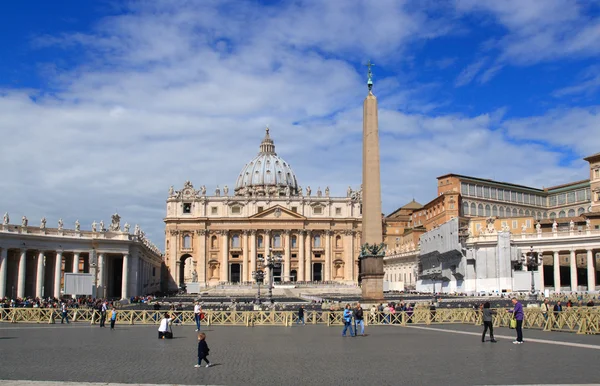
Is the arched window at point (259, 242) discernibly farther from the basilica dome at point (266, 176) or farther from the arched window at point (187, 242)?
the basilica dome at point (266, 176)

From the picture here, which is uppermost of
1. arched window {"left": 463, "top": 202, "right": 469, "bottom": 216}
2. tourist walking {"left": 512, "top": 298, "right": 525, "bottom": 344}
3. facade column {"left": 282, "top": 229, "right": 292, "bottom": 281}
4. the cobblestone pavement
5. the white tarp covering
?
arched window {"left": 463, "top": 202, "right": 469, "bottom": 216}

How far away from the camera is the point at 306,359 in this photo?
13695mm

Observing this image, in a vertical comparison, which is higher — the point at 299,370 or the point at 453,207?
the point at 453,207

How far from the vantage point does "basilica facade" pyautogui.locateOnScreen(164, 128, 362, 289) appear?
100 meters

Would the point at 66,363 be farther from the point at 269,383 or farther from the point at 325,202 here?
the point at 325,202

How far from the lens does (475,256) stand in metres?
61.0

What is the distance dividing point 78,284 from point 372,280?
1774cm

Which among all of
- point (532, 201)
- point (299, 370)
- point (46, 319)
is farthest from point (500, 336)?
point (532, 201)

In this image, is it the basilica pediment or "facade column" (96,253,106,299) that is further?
the basilica pediment

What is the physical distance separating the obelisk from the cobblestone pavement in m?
6.19

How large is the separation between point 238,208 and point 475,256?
49173 millimetres

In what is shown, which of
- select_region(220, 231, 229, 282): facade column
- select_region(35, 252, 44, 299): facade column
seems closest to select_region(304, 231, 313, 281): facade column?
select_region(220, 231, 229, 282): facade column

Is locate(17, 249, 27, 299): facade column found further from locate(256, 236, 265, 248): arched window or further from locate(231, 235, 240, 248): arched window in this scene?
locate(256, 236, 265, 248): arched window

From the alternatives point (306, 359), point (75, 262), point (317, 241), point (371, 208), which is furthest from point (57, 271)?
point (317, 241)
